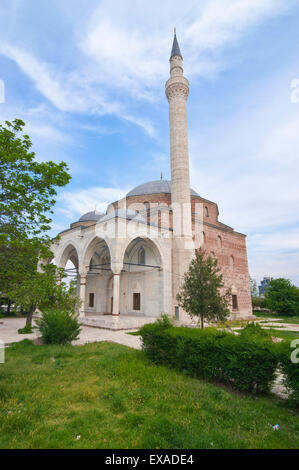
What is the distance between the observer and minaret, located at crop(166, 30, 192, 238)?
16.6 meters

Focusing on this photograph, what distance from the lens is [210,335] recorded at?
5.20 meters

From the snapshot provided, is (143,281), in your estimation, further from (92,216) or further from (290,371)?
(290,371)

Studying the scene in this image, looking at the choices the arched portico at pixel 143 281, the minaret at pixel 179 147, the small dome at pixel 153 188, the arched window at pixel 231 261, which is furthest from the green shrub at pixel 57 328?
the arched window at pixel 231 261

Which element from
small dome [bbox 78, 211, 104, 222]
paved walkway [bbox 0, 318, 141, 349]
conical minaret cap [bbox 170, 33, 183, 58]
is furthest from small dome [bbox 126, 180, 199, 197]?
paved walkway [bbox 0, 318, 141, 349]

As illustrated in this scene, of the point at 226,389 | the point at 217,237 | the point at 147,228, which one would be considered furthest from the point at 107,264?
the point at 226,389

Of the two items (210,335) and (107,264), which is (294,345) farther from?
(107,264)

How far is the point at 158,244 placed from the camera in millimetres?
15969

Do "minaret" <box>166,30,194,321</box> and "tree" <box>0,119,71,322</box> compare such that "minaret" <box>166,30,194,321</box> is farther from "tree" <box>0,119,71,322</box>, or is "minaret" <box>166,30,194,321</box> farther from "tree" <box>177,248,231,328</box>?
"tree" <box>0,119,71,322</box>

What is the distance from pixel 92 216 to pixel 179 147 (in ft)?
39.1

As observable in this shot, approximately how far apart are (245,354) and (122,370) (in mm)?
2603

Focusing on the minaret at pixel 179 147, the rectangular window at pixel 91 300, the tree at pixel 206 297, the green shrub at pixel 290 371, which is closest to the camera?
the green shrub at pixel 290 371

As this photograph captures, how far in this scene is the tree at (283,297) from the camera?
24.4 meters

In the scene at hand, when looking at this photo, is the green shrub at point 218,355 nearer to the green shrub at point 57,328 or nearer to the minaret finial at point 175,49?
the green shrub at point 57,328

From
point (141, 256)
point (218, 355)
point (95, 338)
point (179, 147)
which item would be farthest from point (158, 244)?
point (218, 355)
